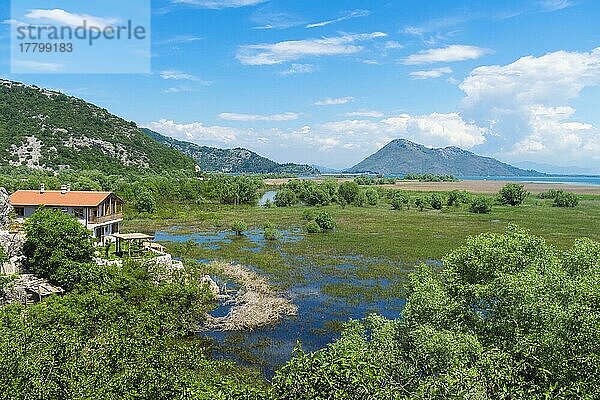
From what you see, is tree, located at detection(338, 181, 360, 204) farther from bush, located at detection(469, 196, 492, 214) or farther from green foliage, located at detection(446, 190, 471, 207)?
bush, located at detection(469, 196, 492, 214)

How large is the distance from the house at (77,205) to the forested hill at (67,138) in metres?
81.4

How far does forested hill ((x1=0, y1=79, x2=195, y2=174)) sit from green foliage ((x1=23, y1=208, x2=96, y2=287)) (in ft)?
312

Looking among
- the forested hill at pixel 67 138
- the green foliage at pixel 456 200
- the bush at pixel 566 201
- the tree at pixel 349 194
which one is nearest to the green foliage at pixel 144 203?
the tree at pixel 349 194

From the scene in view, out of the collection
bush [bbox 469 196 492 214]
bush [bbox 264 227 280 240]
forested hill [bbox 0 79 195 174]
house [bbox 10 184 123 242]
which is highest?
forested hill [bbox 0 79 195 174]

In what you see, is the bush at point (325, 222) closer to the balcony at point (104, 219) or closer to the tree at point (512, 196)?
the balcony at point (104, 219)

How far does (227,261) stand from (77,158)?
306 ft

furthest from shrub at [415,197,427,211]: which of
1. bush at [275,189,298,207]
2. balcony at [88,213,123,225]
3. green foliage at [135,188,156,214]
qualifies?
balcony at [88,213,123,225]

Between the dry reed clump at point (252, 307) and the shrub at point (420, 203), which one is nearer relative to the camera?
the dry reed clump at point (252, 307)

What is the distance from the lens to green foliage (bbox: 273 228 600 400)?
10.2 meters

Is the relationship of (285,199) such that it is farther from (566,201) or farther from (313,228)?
(566,201)

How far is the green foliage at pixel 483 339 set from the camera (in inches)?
403

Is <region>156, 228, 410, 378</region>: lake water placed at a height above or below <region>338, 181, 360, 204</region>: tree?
below

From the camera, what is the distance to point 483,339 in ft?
49.0

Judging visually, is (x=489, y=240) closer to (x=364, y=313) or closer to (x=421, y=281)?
(x=421, y=281)
